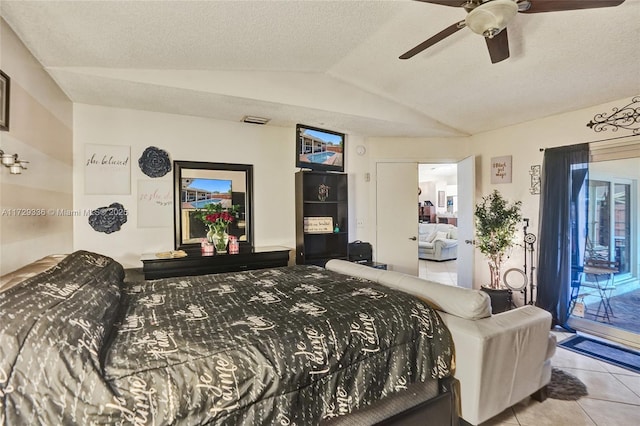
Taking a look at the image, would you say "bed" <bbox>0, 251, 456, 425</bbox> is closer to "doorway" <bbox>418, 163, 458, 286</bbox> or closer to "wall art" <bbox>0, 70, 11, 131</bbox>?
"wall art" <bbox>0, 70, 11, 131</bbox>

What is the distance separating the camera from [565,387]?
2.34 m

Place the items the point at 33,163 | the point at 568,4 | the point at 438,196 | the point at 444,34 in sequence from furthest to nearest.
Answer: the point at 438,196 → the point at 33,163 → the point at 444,34 → the point at 568,4

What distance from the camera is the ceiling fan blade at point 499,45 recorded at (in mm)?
1955

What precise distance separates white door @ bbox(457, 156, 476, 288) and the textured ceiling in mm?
827

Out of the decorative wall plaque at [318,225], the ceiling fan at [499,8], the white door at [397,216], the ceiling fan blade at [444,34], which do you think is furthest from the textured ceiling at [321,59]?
the decorative wall plaque at [318,225]

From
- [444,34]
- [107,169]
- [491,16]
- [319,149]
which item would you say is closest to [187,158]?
[107,169]

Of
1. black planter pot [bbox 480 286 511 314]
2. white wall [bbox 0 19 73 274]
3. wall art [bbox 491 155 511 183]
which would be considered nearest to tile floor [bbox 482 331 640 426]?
black planter pot [bbox 480 286 511 314]

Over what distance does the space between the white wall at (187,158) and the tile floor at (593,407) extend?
2.90 meters

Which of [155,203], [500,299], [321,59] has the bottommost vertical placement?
[500,299]

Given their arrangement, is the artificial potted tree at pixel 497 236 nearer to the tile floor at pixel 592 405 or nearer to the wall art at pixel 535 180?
the wall art at pixel 535 180

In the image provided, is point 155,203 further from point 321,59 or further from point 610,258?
point 610,258

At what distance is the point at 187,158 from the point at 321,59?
187cm

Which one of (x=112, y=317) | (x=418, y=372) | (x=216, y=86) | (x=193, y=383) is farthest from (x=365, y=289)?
(x=216, y=86)

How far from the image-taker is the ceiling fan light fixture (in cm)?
162
